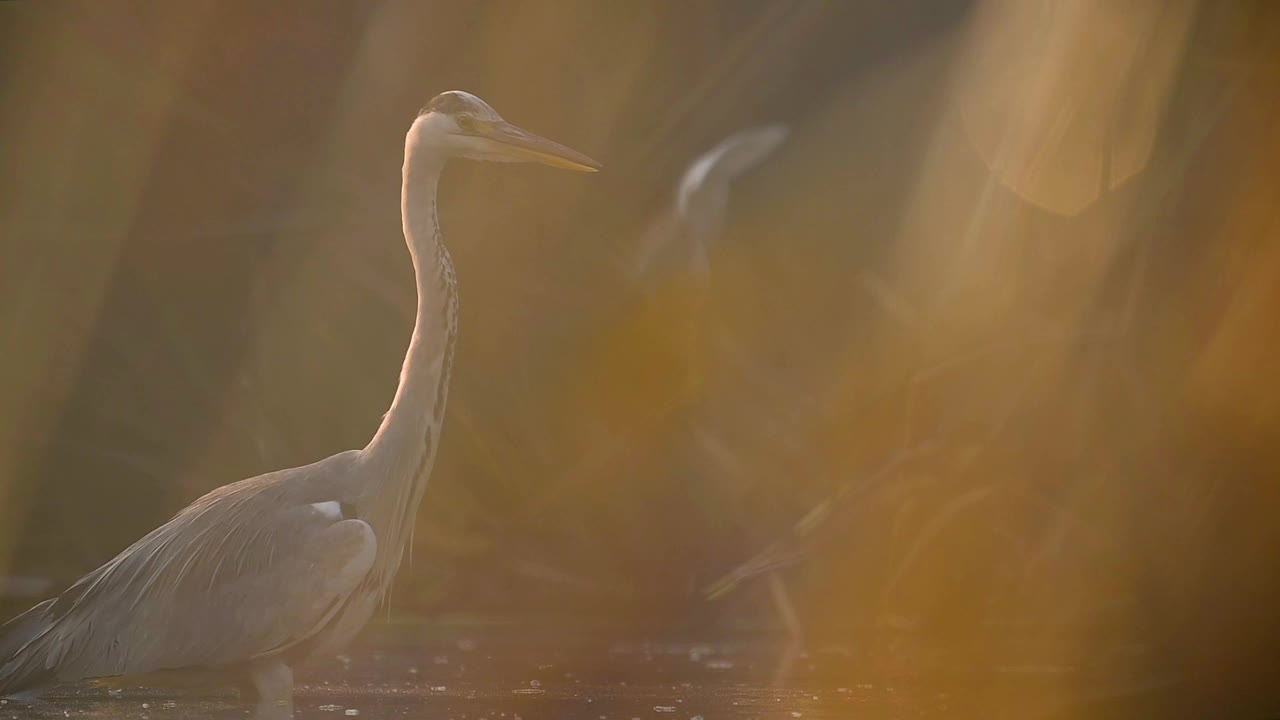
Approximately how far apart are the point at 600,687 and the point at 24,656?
1.69 m

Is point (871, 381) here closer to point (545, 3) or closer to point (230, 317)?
point (545, 3)

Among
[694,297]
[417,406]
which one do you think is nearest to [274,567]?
[417,406]

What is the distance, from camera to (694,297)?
25.1 feet

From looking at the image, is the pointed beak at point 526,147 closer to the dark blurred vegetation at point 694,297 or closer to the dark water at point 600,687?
the dark water at point 600,687

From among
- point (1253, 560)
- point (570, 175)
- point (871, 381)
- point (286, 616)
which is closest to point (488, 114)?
point (286, 616)

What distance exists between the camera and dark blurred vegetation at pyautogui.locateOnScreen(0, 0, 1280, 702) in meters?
7.10

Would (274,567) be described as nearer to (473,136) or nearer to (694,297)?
(473,136)

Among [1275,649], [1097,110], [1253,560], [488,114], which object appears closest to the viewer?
[488,114]

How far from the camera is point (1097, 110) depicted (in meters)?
7.28

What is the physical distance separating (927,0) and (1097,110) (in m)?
1.03

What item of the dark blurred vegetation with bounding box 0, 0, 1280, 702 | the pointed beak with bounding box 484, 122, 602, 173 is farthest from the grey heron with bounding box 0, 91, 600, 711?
the dark blurred vegetation with bounding box 0, 0, 1280, 702

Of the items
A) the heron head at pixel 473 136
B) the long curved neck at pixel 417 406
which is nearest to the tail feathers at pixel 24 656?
the long curved neck at pixel 417 406

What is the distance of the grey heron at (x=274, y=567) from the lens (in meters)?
3.60

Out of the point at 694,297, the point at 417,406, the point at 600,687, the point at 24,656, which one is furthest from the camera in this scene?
the point at 694,297
